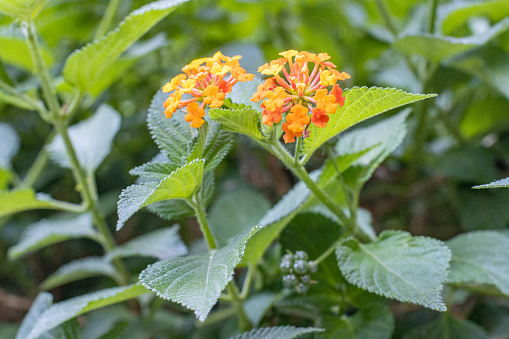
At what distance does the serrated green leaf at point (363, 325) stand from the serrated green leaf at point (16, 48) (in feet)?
1.91

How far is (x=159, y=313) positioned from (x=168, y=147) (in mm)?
463

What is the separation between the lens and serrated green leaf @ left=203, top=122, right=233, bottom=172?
0.48 m

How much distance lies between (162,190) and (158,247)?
0.27 m

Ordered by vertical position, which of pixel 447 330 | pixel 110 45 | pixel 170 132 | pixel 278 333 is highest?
pixel 110 45

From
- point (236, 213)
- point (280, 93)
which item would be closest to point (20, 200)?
point (236, 213)

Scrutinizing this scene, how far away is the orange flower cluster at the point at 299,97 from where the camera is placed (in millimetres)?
401

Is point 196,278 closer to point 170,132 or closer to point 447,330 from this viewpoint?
point 170,132

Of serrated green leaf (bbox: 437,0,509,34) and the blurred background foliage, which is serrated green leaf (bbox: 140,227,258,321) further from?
serrated green leaf (bbox: 437,0,509,34)

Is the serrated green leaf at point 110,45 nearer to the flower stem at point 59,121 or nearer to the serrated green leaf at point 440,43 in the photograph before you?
the flower stem at point 59,121

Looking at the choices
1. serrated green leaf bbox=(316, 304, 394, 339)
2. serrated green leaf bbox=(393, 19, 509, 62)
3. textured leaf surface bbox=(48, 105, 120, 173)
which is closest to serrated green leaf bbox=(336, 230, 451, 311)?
serrated green leaf bbox=(316, 304, 394, 339)

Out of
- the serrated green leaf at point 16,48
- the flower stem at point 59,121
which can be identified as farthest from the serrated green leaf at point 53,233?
the serrated green leaf at point 16,48

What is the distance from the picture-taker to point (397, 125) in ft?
1.94

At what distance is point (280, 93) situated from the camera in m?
0.40

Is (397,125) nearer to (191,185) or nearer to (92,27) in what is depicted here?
(191,185)
